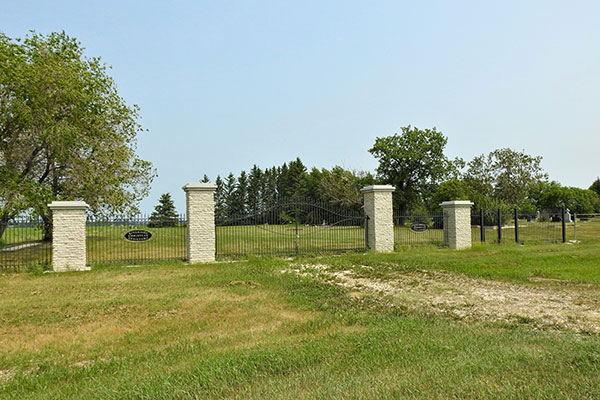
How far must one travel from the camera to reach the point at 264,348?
15.9 ft

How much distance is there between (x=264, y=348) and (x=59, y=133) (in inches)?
521

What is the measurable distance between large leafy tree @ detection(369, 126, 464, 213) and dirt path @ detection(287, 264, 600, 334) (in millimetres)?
35800

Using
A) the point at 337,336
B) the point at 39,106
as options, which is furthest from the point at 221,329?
the point at 39,106

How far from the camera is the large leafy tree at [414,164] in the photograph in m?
45.0

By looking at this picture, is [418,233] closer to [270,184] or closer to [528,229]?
[528,229]

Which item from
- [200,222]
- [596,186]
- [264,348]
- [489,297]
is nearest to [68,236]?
[200,222]

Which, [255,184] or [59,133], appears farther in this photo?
[255,184]

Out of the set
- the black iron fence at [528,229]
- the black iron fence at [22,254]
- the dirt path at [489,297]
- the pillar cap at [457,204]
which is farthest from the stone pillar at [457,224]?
the black iron fence at [22,254]

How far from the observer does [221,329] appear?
5855 mm

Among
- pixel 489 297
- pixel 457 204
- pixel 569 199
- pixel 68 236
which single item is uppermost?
pixel 569 199

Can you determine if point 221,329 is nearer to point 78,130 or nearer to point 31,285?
point 31,285

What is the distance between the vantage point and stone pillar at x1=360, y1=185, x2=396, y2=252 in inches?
623

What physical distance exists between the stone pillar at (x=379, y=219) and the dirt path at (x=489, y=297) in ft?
16.8

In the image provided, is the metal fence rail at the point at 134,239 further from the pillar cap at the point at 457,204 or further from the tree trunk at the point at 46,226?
the pillar cap at the point at 457,204
